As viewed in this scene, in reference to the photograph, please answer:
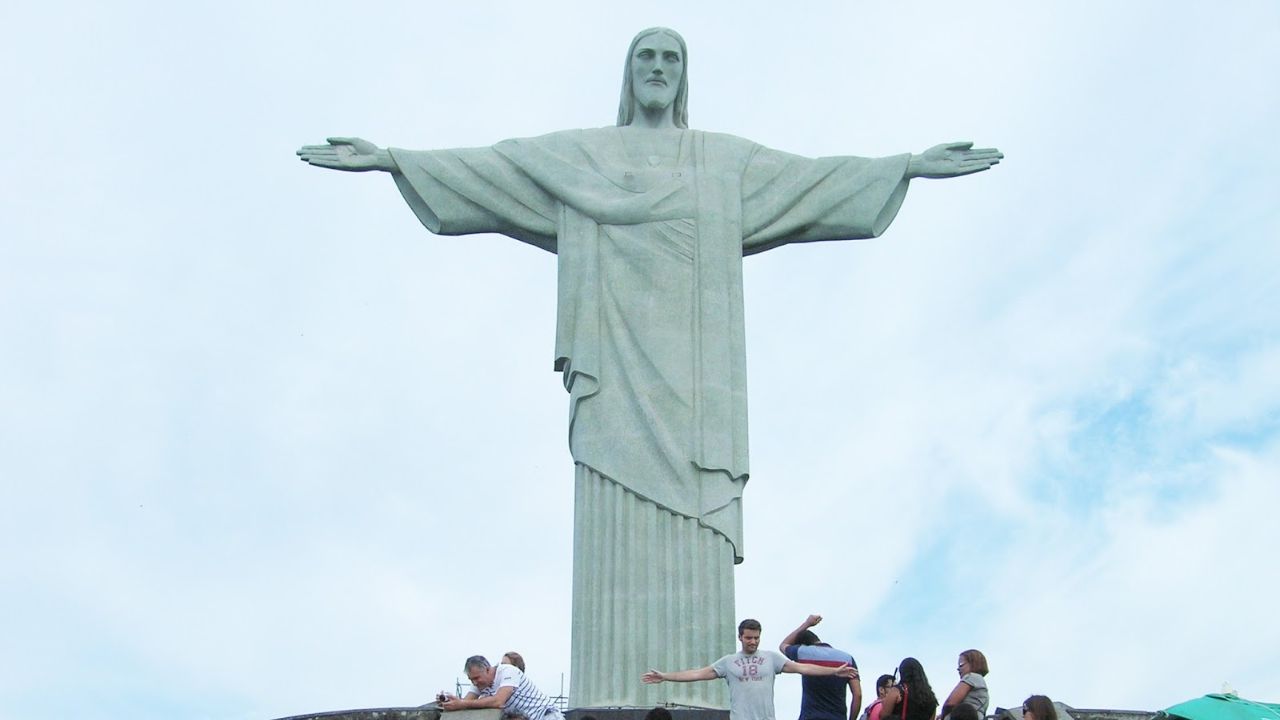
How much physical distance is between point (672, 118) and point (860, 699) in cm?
727

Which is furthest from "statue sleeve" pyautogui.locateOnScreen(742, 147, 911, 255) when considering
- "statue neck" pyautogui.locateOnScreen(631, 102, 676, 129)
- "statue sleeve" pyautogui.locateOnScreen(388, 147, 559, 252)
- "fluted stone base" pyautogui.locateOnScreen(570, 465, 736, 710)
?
"fluted stone base" pyautogui.locateOnScreen(570, 465, 736, 710)

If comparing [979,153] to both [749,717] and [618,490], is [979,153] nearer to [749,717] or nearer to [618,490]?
[618,490]

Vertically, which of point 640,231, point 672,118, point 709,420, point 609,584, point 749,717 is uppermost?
point 672,118

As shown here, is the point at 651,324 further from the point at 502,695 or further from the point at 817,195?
the point at 502,695

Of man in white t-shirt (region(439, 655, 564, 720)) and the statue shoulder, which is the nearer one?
man in white t-shirt (region(439, 655, 564, 720))

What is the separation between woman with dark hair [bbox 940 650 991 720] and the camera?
504 inches

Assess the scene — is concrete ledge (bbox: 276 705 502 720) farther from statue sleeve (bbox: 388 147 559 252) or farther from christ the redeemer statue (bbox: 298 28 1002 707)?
statue sleeve (bbox: 388 147 559 252)

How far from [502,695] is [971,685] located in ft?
10.7

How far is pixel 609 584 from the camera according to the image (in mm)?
16234

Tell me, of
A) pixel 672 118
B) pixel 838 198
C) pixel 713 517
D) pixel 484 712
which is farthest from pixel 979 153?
pixel 484 712

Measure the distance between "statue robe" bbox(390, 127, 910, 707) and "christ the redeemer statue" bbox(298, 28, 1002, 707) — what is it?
0.02m

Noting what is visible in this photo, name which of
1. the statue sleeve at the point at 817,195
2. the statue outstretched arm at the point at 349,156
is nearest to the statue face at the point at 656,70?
the statue sleeve at the point at 817,195

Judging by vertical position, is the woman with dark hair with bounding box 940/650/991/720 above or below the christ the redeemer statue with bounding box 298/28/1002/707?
below

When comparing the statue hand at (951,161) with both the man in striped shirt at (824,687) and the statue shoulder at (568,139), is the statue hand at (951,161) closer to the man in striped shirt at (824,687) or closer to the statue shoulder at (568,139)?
the statue shoulder at (568,139)
